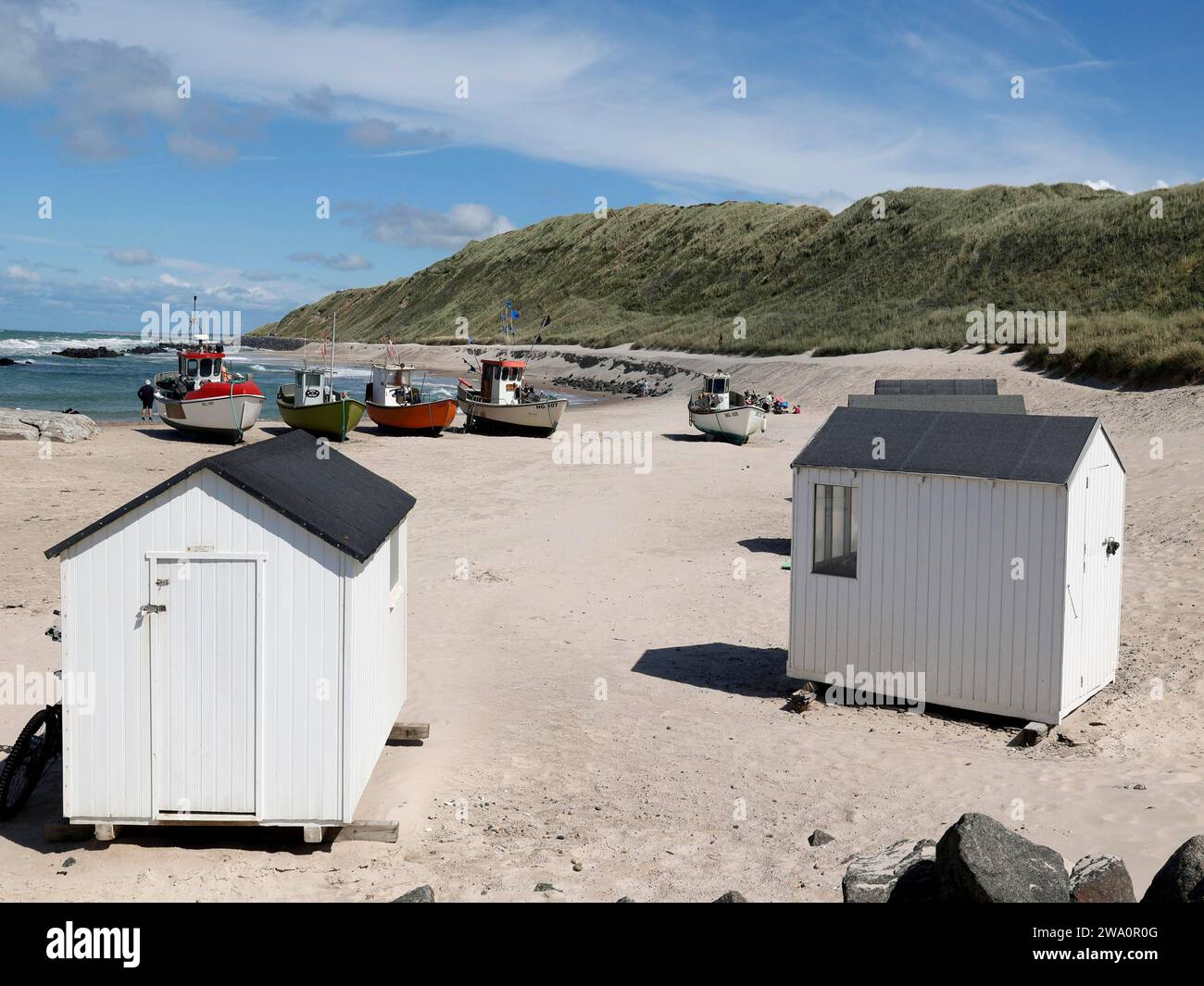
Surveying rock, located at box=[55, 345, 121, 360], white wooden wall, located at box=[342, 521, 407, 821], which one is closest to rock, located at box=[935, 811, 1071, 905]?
white wooden wall, located at box=[342, 521, 407, 821]

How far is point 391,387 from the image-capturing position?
40656 millimetres

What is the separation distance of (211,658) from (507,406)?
33100 millimetres

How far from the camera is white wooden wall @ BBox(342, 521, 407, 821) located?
8.41 meters

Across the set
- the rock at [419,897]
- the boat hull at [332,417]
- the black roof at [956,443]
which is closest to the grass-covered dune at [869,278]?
the black roof at [956,443]

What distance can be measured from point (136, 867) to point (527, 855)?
2923mm

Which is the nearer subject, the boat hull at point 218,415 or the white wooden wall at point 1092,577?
the white wooden wall at point 1092,577

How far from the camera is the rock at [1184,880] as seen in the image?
5633 millimetres

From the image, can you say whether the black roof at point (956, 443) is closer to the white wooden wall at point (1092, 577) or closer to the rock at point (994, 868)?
the white wooden wall at point (1092, 577)

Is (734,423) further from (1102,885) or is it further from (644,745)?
(1102,885)

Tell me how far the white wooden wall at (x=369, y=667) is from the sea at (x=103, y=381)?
2787 cm

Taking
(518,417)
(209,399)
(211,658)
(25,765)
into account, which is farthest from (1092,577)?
(518,417)

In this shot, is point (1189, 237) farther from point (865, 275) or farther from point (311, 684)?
point (311, 684)

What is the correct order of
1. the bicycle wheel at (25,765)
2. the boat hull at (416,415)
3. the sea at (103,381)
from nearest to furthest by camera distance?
the bicycle wheel at (25,765) < the boat hull at (416,415) < the sea at (103,381)

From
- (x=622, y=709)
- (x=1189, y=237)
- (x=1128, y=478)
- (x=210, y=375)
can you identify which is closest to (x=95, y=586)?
(x=622, y=709)
